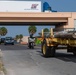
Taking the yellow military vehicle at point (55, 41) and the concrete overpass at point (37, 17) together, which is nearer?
the yellow military vehicle at point (55, 41)

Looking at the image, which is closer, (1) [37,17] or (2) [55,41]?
(2) [55,41]

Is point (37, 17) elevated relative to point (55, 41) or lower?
elevated

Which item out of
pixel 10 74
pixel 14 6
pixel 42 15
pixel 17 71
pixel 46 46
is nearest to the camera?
pixel 10 74

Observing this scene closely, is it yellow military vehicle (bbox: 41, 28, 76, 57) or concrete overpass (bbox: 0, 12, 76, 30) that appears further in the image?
concrete overpass (bbox: 0, 12, 76, 30)

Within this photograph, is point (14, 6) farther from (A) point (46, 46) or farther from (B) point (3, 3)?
(A) point (46, 46)

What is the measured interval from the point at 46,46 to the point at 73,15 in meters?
48.5

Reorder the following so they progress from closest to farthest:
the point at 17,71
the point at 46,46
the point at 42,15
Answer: the point at 17,71 → the point at 46,46 → the point at 42,15

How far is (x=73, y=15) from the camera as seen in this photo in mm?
68875

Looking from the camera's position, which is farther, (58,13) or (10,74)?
(58,13)

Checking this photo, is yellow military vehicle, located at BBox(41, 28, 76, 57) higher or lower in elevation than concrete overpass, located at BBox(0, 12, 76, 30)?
lower

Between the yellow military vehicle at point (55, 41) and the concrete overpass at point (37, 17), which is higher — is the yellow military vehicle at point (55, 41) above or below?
below

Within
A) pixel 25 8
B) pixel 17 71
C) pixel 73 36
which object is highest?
pixel 25 8

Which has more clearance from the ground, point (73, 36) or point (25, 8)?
point (25, 8)

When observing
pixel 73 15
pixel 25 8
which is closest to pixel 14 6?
pixel 25 8
